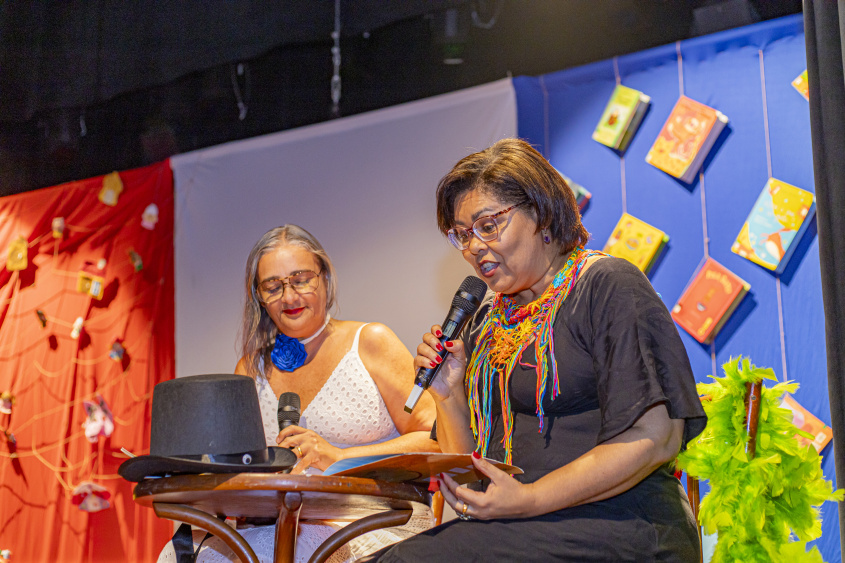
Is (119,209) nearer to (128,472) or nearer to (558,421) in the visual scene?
(128,472)

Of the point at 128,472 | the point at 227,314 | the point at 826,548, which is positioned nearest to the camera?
the point at 128,472

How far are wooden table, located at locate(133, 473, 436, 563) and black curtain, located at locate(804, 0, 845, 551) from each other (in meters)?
1.13

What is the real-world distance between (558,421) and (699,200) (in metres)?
1.77

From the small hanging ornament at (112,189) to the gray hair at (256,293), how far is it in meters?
2.33

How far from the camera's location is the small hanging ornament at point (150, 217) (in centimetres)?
441

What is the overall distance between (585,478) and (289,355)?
1.40m

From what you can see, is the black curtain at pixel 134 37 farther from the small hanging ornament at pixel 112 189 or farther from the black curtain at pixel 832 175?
the black curtain at pixel 832 175

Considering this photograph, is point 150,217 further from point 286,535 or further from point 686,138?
point 286,535

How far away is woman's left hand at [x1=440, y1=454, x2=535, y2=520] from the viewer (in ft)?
4.12

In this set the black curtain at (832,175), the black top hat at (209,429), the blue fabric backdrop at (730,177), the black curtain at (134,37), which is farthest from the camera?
the black curtain at (134,37)

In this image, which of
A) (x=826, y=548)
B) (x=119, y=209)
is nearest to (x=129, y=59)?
(x=119, y=209)

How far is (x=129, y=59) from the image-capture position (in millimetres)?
3785

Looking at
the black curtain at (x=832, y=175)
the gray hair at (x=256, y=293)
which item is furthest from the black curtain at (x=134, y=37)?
the black curtain at (x=832, y=175)

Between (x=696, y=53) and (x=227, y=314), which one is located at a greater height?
(x=696, y=53)
